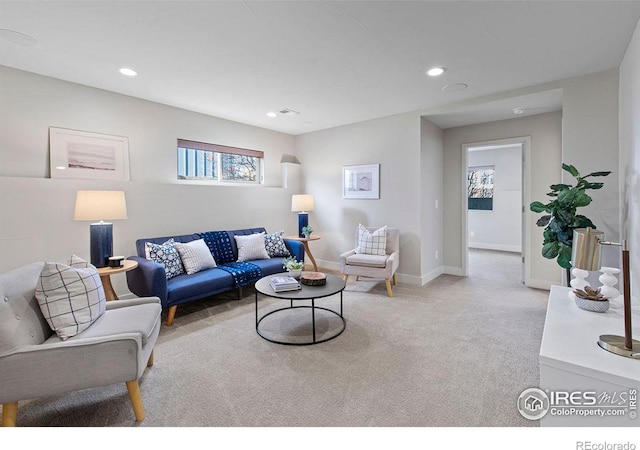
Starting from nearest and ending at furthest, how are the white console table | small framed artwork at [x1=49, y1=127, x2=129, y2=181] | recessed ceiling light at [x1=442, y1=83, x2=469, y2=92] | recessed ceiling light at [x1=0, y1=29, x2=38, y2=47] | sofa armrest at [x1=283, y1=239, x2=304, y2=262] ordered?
the white console table < recessed ceiling light at [x1=0, y1=29, x2=38, y2=47] < small framed artwork at [x1=49, y1=127, x2=129, y2=181] < recessed ceiling light at [x1=442, y1=83, x2=469, y2=92] < sofa armrest at [x1=283, y1=239, x2=304, y2=262]

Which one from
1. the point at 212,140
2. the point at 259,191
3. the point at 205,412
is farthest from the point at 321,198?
the point at 205,412

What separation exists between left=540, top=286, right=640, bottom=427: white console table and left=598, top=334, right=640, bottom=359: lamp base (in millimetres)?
20

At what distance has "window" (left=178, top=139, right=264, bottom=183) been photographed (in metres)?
4.32

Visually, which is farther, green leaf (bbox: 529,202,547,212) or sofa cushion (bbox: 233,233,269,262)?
sofa cushion (bbox: 233,233,269,262)

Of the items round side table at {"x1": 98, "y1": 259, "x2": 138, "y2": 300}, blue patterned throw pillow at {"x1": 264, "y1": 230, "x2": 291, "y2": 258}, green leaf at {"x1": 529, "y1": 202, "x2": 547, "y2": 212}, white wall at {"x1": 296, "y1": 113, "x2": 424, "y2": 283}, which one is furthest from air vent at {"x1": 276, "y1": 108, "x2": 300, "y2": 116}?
green leaf at {"x1": 529, "y1": 202, "x2": 547, "y2": 212}

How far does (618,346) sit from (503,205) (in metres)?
7.17

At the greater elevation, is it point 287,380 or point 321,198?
point 321,198

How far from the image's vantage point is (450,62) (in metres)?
2.82

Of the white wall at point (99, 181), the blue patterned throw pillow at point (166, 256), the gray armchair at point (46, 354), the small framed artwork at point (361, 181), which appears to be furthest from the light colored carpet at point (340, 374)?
the small framed artwork at point (361, 181)

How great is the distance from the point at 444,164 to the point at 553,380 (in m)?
4.37

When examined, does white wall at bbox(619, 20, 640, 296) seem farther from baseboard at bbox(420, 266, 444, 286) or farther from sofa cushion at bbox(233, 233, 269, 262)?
sofa cushion at bbox(233, 233, 269, 262)

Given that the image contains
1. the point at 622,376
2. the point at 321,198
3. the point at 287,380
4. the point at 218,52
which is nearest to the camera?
the point at 622,376

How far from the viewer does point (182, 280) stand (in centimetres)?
321

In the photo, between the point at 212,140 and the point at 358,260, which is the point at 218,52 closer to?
the point at 212,140
